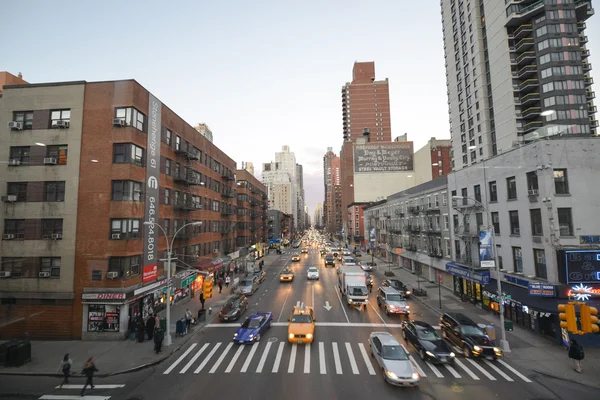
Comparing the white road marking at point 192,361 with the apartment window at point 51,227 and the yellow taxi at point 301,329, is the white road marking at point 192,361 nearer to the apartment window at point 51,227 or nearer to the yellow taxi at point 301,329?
the yellow taxi at point 301,329

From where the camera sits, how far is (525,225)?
21.9m

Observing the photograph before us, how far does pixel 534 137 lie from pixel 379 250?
54.1 meters

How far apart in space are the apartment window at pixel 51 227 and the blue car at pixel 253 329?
1575 cm

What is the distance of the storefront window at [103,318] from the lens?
20812 millimetres

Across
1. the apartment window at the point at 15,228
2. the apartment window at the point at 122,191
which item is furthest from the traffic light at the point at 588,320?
the apartment window at the point at 15,228

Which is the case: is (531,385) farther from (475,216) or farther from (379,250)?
(379,250)

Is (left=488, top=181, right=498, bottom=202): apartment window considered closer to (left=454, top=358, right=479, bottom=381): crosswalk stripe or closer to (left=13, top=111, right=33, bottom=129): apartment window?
(left=454, top=358, right=479, bottom=381): crosswalk stripe

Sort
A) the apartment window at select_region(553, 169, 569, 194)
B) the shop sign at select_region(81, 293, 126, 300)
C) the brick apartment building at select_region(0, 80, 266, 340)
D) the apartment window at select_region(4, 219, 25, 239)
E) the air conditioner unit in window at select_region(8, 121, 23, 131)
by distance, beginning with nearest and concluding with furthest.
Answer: the apartment window at select_region(553, 169, 569, 194) < the shop sign at select_region(81, 293, 126, 300) < the brick apartment building at select_region(0, 80, 266, 340) < the apartment window at select_region(4, 219, 25, 239) < the air conditioner unit in window at select_region(8, 121, 23, 131)

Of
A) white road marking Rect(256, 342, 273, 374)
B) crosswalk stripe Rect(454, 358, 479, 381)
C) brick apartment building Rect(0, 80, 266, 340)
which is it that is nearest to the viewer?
crosswalk stripe Rect(454, 358, 479, 381)

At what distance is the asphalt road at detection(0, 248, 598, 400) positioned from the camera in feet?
43.1

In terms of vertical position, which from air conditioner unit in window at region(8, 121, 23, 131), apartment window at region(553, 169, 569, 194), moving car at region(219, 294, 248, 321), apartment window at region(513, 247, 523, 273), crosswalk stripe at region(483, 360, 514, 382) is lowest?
crosswalk stripe at region(483, 360, 514, 382)

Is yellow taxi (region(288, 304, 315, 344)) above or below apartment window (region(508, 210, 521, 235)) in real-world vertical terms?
below

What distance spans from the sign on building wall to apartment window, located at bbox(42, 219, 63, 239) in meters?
78.6

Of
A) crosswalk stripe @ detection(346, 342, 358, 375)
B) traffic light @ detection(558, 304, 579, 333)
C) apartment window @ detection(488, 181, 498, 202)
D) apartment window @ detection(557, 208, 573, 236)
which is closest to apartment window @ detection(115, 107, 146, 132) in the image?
crosswalk stripe @ detection(346, 342, 358, 375)
